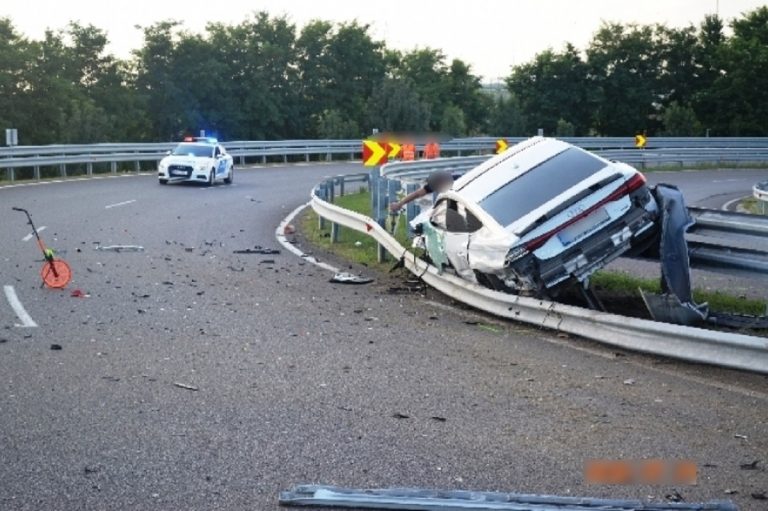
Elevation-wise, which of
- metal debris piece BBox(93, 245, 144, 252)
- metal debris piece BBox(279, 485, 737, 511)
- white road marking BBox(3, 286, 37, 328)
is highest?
metal debris piece BBox(279, 485, 737, 511)

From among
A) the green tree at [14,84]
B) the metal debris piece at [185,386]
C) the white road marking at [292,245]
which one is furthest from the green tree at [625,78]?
the metal debris piece at [185,386]

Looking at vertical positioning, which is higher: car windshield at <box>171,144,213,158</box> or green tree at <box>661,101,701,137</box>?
green tree at <box>661,101,701,137</box>

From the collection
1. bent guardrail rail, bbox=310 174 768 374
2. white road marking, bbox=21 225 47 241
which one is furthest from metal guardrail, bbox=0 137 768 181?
bent guardrail rail, bbox=310 174 768 374

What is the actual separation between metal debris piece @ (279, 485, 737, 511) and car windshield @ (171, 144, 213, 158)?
1164 inches

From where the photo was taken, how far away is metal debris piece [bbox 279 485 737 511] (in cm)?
508

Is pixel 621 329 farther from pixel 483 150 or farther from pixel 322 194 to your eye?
pixel 483 150

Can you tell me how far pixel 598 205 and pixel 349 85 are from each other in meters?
71.5

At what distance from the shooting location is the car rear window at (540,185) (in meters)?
10.5

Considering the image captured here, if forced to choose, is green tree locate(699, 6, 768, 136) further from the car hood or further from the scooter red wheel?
the scooter red wheel

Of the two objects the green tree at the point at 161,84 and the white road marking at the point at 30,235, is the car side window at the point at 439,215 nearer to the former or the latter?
the white road marking at the point at 30,235

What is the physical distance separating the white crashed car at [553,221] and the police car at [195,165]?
23116 millimetres

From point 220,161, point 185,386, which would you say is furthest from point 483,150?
point 185,386

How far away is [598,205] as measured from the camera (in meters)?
10.2

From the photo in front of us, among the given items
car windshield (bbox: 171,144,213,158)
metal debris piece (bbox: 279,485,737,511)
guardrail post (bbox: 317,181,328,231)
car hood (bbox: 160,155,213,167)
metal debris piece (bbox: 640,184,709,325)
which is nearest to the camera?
metal debris piece (bbox: 279,485,737,511)
